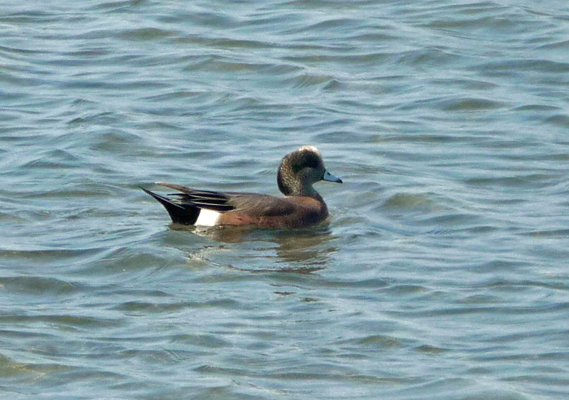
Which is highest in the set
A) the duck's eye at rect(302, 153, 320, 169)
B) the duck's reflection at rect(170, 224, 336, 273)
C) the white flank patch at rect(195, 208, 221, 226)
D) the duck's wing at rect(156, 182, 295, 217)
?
the duck's eye at rect(302, 153, 320, 169)

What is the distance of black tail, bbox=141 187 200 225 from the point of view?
352 inches

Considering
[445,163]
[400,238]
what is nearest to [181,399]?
[400,238]

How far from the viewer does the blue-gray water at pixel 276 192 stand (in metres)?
6.21

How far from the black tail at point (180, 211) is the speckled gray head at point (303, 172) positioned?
0.94 m

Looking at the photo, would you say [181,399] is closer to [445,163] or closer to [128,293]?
[128,293]

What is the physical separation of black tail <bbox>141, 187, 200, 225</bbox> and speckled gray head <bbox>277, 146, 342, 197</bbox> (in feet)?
3.10

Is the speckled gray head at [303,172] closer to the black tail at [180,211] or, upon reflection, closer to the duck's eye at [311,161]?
the duck's eye at [311,161]

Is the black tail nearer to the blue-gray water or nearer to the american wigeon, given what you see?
the american wigeon

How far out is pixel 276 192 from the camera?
10195 millimetres

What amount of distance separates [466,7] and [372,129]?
13.7 ft

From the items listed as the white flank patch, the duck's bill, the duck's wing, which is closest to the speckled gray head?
the duck's bill

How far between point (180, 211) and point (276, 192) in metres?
1.40

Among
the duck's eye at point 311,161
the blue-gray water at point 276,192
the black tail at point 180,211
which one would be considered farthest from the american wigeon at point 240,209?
the duck's eye at point 311,161

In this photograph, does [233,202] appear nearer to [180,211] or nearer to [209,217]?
[209,217]
